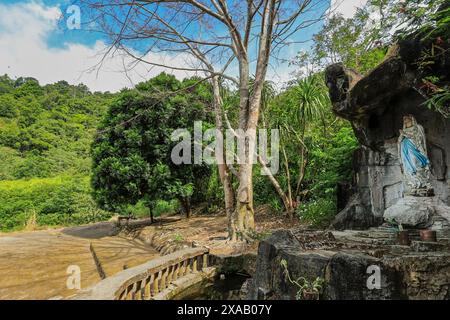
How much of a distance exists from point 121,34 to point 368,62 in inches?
344

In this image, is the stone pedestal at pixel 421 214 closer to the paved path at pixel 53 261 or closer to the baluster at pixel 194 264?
the baluster at pixel 194 264

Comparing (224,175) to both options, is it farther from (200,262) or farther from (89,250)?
(89,250)

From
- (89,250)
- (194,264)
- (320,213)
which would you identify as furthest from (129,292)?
(89,250)

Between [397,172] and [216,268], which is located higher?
[397,172]

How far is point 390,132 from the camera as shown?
21.5ft

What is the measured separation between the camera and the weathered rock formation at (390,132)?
16.1 feet

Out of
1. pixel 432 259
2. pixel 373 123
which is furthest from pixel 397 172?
pixel 432 259

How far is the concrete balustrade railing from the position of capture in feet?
10.7

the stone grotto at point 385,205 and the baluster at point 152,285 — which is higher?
the stone grotto at point 385,205

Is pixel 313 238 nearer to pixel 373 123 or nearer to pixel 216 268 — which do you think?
pixel 216 268

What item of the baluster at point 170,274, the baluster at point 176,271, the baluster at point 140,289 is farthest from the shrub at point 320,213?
the baluster at point 140,289

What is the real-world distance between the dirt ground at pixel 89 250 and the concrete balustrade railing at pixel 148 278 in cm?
78

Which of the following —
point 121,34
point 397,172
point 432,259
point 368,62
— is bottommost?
point 432,259
